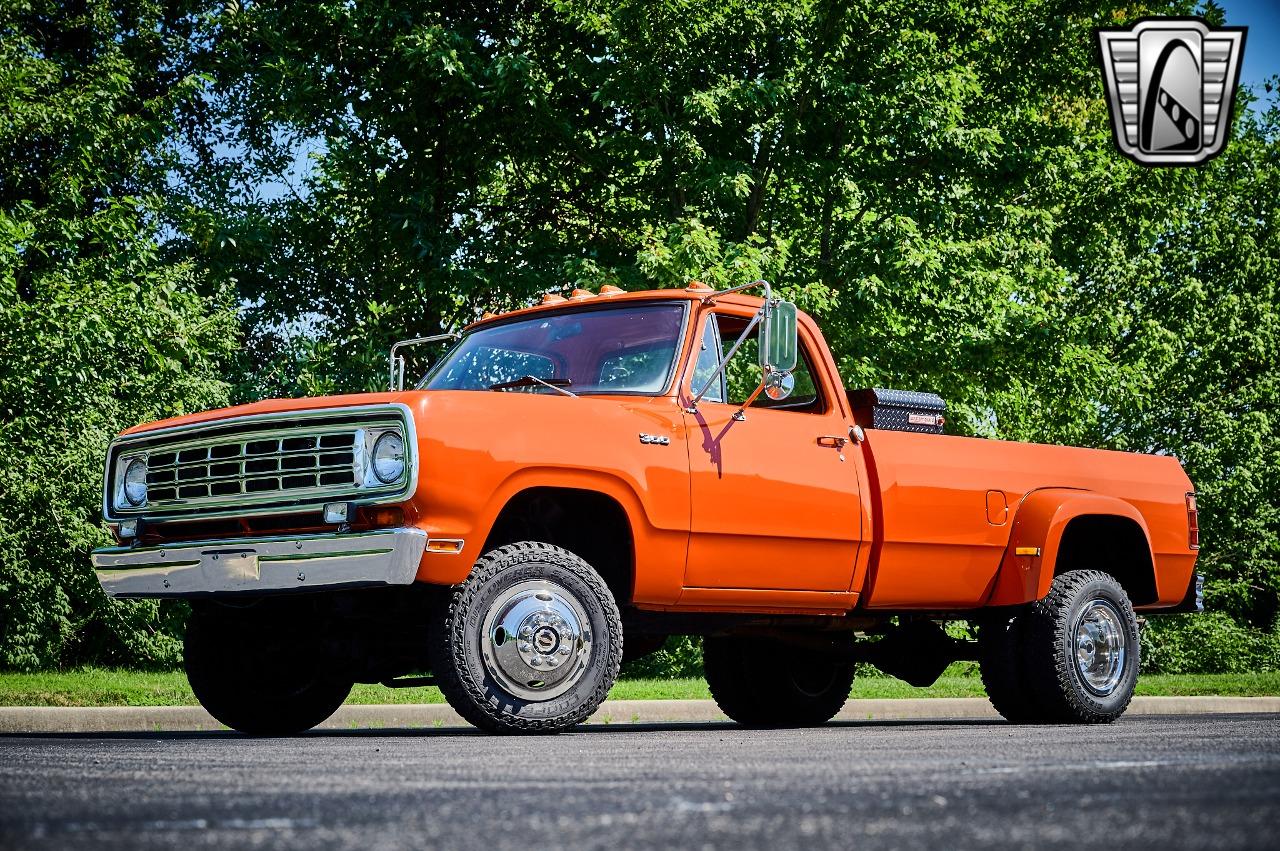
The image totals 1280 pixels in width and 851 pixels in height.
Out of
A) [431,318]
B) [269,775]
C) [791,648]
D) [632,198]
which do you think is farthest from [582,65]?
[269,775]

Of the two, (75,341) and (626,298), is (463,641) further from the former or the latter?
(75,341)

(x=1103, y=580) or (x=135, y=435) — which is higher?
(x=135, y=435)

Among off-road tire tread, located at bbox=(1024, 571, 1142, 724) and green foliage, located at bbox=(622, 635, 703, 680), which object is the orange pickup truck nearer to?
off-road tire tread, located at bbox=(1024, 571, 1142, 724)

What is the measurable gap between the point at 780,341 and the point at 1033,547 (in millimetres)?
2406

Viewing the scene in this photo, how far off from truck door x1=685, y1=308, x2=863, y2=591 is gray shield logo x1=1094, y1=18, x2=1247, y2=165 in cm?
1141

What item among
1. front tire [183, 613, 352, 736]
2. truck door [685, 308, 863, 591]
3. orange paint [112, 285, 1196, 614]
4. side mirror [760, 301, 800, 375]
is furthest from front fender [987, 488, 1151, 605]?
front tire [183, 613, 352, 736]

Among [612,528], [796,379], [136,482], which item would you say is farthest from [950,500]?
[136,482]

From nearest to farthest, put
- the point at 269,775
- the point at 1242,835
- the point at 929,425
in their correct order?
the point at 1242,835
the point at 269,775
the point at 929,425

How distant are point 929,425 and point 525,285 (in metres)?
9.38

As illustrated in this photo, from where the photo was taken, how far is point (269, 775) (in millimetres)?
5074

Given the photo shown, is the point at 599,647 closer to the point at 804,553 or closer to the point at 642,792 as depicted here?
the point at 804,553

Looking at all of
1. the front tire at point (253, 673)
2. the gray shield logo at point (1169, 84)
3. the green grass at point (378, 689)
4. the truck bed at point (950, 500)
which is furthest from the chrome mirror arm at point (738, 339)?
the gray shield logo at point (1169, 84)

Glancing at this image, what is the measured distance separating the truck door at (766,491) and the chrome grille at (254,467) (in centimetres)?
183

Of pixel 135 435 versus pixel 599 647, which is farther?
pixel 135 435
